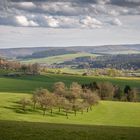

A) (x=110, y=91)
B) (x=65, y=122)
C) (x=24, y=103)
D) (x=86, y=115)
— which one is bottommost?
(x=86, y=115)

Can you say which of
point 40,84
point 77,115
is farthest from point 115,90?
point 77,115

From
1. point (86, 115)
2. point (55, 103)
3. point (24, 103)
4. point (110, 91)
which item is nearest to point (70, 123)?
point (86, 115)

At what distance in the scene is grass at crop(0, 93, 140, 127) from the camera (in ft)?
307

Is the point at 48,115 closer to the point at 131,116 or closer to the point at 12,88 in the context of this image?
the point at 131,116

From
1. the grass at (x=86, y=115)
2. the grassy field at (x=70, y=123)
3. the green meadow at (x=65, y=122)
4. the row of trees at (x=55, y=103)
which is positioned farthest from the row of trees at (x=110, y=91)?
the row of trees at (x=55, y=103)

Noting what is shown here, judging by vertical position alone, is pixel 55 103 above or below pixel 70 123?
above

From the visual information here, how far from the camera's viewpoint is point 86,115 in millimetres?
111188

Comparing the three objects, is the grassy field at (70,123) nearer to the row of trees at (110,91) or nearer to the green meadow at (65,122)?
the green meadow at (65,122)

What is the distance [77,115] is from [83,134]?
226 ft

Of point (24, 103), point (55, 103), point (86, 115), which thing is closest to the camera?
point (86, 115)

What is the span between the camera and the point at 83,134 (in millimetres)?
42125

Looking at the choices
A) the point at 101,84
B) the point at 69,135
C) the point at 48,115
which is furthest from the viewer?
the point at 101,84

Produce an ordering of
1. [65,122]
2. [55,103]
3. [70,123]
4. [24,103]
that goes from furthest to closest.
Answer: [55,103] < [24,103] < [65,122] < [70,123]

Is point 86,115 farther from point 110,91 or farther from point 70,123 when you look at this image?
point 110,91
